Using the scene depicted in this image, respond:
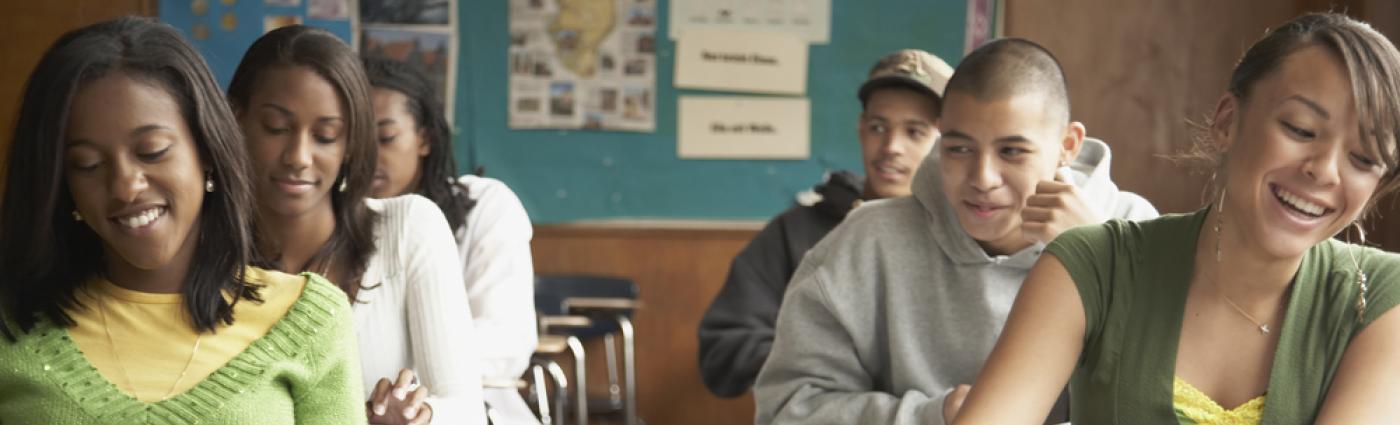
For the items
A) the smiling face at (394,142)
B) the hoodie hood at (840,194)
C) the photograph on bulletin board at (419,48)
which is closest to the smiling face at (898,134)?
the hoodie hood at (840,194)

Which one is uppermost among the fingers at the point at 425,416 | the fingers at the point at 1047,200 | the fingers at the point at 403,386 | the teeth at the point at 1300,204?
the teeth at the point at 1300,204

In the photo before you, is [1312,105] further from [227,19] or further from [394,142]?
[227,19]

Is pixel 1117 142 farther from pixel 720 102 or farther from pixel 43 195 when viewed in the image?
pixel 43 195

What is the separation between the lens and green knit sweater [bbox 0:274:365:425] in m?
1.51

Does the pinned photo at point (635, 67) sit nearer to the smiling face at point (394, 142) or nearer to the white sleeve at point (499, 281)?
the white sleeve at point (499, 281)

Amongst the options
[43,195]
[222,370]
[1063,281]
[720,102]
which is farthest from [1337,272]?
[720,102]

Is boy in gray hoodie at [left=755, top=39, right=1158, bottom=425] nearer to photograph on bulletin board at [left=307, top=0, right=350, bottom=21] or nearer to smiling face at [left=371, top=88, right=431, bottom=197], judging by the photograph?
smiling face at [left=371, top=88, right=431, bottom=197]

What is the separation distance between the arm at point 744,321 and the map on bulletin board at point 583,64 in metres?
1.98

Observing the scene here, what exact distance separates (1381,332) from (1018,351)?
42 centimetres

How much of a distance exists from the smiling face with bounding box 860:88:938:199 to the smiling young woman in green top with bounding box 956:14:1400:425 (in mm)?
1440

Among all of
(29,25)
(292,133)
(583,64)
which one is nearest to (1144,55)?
(583,64)

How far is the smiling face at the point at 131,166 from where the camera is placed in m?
1.48

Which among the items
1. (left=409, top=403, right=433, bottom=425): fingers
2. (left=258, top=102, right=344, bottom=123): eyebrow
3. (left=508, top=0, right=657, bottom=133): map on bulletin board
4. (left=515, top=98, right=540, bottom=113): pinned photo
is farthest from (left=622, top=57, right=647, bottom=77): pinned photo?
(left=409, top=403, right=433, bottom=425): fingers

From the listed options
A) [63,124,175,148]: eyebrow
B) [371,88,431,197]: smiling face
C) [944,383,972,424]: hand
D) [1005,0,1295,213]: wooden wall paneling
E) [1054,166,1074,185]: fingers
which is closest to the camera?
[63,124,175,148]: eyebrow
